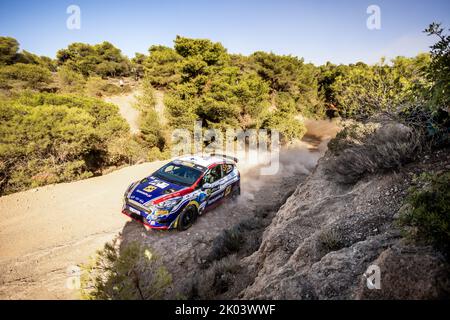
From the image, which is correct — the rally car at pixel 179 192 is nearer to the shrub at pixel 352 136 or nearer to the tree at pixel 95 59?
the shrub at pixel 352 136

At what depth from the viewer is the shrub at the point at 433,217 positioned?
2725mm

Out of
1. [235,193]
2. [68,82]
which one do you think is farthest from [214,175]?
[68,82]

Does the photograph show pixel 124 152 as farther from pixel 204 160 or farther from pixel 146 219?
pixel 146 219

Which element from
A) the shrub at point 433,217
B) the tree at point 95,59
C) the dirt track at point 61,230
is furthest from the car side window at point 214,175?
the tree at point 95,59

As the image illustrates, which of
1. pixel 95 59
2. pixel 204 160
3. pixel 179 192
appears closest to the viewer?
pixel 179 192

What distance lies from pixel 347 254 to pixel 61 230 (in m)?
7.74

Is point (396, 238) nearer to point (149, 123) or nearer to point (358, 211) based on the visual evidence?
point (358, 211)

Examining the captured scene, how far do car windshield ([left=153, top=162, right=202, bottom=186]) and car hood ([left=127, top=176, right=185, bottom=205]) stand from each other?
255mm

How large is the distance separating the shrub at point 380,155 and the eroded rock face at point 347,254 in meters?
0.30

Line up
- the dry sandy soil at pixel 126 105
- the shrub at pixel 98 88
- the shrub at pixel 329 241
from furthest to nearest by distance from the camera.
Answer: the shrub at pixel 98 88 → the dry sandy soil at pixel 126 105 → the shrub at pixel 329 241

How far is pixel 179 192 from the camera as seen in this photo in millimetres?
6719

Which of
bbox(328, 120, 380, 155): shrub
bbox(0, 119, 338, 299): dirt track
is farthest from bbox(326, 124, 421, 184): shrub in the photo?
bbox(0, 119, 338, 299): dirt track

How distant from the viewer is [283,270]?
165 inches
